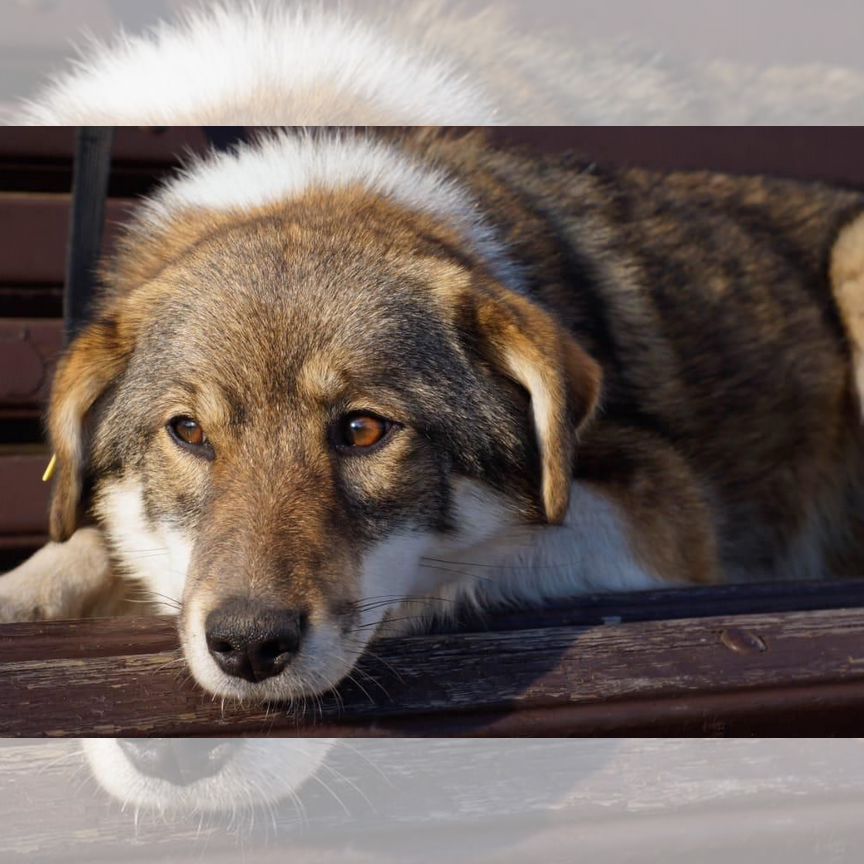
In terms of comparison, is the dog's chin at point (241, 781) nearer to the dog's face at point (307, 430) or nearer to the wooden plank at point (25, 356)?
the dog's face at point (307, 430)

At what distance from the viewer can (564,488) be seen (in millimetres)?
2453

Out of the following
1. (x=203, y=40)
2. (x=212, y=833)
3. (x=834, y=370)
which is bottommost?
(x=212, y=833)

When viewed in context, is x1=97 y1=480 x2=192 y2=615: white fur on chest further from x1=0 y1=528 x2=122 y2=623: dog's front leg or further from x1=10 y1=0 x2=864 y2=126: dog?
x1=10 y1=0 x2=864 y2=126: dog

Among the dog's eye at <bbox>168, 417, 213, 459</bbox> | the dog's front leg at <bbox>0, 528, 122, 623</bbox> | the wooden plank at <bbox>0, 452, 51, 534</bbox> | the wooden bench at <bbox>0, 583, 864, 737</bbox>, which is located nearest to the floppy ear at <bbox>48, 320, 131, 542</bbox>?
the dog's front leg at <bbox>0, 528, 122, 623</bbox>

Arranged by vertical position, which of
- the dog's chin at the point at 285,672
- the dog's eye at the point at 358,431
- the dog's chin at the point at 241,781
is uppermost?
the dog's eye at the point at 358,431

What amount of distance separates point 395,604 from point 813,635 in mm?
842

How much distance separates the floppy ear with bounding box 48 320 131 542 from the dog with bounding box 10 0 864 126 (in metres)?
0.98

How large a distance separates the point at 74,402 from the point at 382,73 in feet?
4.75

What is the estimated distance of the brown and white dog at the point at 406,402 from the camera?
221 cm

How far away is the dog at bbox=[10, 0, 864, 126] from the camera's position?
3.32 meters

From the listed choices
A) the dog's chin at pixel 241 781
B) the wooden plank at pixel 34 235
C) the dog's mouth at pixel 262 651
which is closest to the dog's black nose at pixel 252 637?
the dog's mouth at pixel 262 651

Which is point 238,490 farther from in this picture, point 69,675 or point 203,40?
point 203,40

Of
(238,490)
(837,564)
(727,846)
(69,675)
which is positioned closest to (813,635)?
(727,846)

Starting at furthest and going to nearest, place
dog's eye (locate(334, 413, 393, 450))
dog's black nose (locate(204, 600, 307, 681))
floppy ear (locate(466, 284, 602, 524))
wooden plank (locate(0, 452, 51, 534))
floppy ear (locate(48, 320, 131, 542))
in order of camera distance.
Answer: wooden plank (locate(0, 452, 51, 534)) < floppy ear (locate(48, 320, 131, 542)) < floppy ear (locate(466, 284, 602, 524)) < dog's eye (locate(334, 413, 393, 450)) < dog's black nose (locate(204, 600, 307, 681))
